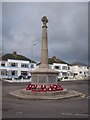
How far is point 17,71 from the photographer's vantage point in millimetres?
62656

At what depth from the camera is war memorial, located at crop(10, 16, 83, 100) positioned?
48.3ft

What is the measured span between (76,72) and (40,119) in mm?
90443

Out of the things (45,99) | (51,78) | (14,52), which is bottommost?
(45,99)

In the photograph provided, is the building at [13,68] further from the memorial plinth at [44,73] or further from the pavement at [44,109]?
the pavement at [44,109]

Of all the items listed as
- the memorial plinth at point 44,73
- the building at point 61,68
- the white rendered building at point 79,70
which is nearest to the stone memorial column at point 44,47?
the memorial plinth at point 44,73

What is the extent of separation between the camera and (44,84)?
57.0 feet

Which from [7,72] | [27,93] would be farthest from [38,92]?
[7,72]

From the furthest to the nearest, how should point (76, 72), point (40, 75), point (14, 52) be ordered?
point (76, 72)
point (14, 52)
point (40, 75)

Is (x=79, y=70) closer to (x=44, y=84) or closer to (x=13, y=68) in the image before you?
(x=13, y=68)

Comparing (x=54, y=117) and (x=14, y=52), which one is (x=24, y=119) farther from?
(x=14, y=52)

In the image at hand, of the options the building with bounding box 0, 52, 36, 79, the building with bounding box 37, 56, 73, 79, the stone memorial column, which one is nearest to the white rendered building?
the building with bounding box 37, 56, 73, 79

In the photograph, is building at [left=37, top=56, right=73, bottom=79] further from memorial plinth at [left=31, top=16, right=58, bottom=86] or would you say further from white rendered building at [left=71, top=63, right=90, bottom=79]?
memorial plinth at [left=31, top=16, right=58, bottom=86]

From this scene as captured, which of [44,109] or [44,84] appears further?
[44,84]

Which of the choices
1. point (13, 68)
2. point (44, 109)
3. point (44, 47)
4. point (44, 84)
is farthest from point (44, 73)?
point (13, 68)
